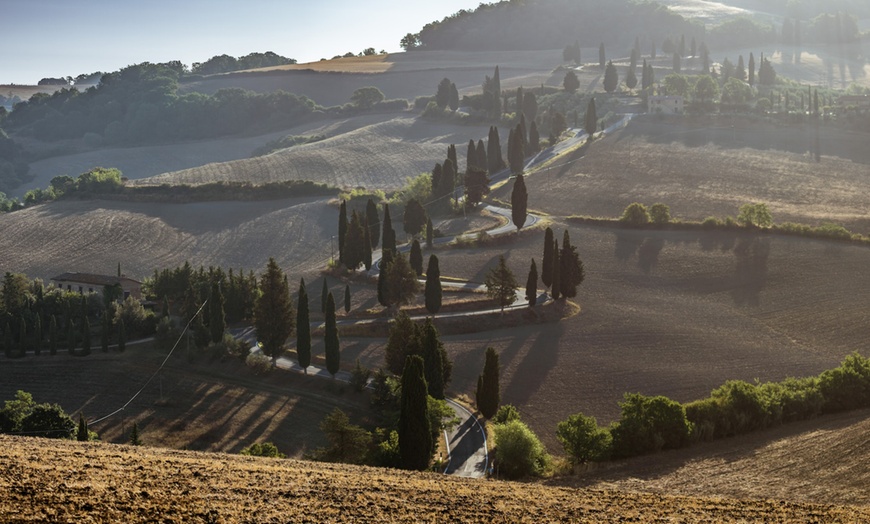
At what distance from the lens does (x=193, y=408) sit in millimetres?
61031

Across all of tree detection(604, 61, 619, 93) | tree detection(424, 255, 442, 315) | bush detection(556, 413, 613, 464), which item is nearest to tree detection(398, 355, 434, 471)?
bush detection(556, 413, 613, 464)

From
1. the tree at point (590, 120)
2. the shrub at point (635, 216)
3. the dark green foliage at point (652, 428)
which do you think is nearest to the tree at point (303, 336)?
the dark green foliage at point (652, 428)

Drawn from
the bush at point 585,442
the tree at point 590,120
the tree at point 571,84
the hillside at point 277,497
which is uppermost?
the tree at point 571,84

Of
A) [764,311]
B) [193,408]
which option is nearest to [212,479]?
[193,408]

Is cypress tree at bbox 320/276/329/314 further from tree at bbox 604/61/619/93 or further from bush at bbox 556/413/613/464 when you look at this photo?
tree at bbox 604/61/619/93

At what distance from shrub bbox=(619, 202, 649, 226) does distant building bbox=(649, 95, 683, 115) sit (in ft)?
222

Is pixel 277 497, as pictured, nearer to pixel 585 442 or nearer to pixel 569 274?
pixel 585 442

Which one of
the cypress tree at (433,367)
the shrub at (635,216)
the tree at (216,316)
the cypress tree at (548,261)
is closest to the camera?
the cypress tree at (433,367)

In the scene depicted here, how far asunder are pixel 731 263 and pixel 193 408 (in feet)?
160

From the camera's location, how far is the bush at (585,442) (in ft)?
155

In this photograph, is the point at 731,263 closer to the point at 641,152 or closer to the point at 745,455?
the point at 745,455

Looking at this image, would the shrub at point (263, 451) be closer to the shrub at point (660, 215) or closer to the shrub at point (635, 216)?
the shrub at point (635, 216)

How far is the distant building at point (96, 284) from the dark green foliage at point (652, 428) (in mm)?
51327

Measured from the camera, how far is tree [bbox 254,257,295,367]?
6750 centimetres
